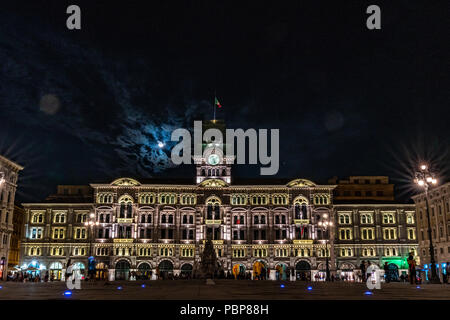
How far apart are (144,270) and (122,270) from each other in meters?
3.67

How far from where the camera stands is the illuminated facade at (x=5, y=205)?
58.7 metres

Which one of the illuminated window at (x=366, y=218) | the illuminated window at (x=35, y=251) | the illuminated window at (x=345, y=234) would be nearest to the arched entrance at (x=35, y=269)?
the illuminated window at (x=35, y=251)

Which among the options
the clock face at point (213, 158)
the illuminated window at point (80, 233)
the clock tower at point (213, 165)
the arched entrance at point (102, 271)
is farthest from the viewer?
the clock face at point (213, 158)

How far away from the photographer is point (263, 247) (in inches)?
2943

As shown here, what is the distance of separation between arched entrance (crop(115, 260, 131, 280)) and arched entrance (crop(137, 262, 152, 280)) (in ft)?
6.50

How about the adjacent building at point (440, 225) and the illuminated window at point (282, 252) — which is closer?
the adjacent building at point (440, 225)

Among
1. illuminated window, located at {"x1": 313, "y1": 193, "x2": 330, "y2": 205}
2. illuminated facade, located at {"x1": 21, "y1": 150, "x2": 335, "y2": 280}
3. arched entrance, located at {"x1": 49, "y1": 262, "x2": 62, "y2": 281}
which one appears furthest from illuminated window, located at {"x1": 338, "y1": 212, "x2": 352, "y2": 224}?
arched entrance, located at {"x1": 49, "y1": 262, "x2": 62, "y2": 281}

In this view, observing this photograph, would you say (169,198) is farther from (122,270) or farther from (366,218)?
(366,218)

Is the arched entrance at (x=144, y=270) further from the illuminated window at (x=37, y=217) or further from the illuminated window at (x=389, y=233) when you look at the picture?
the illuminated window at (x=389, y=233)

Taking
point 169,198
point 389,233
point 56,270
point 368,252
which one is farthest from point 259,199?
point 56,270

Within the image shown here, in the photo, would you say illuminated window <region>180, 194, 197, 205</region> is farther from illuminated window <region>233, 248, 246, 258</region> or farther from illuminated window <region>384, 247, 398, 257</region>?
illuminated window <region>384, 247, 398, 257</region>

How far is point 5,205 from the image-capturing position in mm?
59719

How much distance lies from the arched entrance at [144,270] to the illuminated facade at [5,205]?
806 inches
